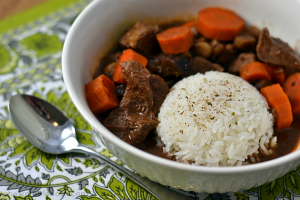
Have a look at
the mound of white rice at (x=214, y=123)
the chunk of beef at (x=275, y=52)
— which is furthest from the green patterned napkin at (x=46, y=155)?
the chunk of beef at (x=275, y=52)

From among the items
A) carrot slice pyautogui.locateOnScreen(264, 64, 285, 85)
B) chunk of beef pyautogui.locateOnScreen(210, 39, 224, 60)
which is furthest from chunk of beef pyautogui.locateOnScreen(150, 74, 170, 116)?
carrot slice pyautogui.locateOnScreen(264, 64, 285, 85)

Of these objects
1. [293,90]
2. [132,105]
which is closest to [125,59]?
[132,105]

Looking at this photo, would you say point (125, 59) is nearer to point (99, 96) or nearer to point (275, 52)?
point (99, 96)

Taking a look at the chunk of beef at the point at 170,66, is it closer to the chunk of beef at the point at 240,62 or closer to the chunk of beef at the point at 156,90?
the chunk of beef at the point at 156,90

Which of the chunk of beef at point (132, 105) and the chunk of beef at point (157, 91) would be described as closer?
the chunk of beef at point (132, 105)

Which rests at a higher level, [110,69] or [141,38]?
[141,38]

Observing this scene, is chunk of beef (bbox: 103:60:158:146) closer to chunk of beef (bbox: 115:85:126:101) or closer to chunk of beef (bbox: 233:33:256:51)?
chunk of beef (bbox: 115:85:126:101)
